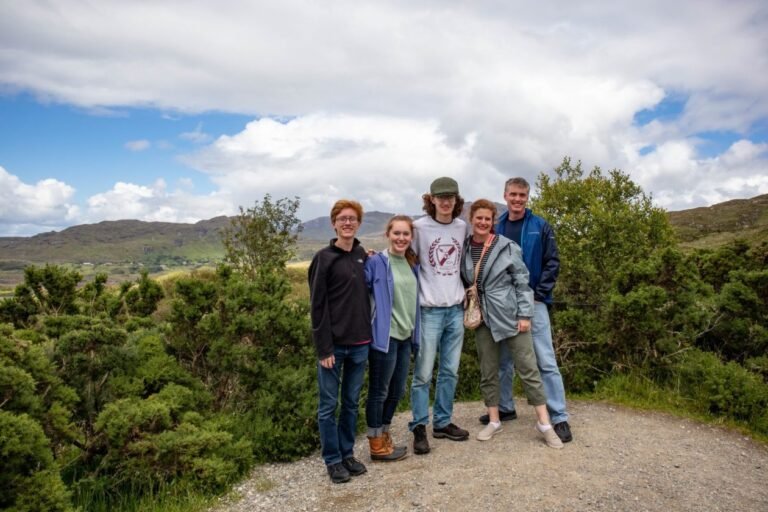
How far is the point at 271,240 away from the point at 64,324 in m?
16.4

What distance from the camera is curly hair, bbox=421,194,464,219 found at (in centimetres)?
568

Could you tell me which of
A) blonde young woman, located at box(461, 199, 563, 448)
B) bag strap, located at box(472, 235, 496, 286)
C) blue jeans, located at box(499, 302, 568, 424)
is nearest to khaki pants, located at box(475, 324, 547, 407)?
blonde young woman, located at box(461, 199, 563, 448)

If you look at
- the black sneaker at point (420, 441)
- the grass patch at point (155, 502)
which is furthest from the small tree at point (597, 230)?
the grass patch at point (155, 502)

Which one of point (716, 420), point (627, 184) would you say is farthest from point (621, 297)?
point (627, 184)

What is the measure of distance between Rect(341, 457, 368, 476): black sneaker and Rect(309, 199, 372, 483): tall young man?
0.01 m

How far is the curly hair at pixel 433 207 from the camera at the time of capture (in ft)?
18.6

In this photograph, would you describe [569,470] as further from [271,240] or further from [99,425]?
[271,240]

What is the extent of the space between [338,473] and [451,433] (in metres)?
1.51

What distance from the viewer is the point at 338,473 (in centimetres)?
524

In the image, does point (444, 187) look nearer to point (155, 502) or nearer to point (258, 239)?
point (155, 502)

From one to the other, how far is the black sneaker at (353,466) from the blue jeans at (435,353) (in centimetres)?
76

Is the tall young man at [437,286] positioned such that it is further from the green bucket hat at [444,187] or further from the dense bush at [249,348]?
the dense bush at [249,348]

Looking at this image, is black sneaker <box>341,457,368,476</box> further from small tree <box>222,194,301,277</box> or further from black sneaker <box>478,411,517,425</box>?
small tree <box>222,194,301,277</box>

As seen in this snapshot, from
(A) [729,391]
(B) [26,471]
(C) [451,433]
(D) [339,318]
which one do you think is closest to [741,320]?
(A) [729,391]
